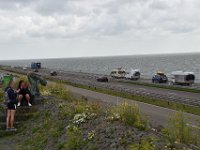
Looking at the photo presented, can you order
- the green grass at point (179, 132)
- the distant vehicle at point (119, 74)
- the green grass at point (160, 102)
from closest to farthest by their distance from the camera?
the green grass at point (179, 132)
the green grass at point (160, 102)
the distant vehicle at point (119, 74)

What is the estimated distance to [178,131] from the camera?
1109 cm

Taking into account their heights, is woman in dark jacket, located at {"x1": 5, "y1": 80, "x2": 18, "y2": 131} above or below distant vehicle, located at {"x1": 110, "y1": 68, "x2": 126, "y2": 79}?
above

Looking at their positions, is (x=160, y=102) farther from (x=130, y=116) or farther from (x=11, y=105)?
(x=130, y=116)

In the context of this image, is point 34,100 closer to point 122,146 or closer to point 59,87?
point 59,87

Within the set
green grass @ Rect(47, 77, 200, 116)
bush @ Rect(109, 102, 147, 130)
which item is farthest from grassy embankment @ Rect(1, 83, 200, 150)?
green grass @ Rect(47, 77, 200, 116)

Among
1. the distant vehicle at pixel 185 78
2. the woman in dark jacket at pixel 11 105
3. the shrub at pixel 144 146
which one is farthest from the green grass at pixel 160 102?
the shrub at pixel 144 146

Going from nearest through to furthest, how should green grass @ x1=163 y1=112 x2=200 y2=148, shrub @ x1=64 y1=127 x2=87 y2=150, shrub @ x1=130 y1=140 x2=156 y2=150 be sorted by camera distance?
shrub @ x1=130 y1=140 x2=156 y2=150
green grass @ x1=163 y1=112 x2=200 y2=148
shrub @ x1=64 y1=127 x2=87 y2=150

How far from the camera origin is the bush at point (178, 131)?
10.8 m

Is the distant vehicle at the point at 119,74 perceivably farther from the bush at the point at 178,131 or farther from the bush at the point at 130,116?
the bush at the point at 178,131

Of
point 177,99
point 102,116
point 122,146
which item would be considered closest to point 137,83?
point 177,99

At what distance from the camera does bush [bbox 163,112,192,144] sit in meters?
10.8

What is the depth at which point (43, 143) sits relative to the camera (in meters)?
14.4

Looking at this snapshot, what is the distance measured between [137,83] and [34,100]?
39446 mm

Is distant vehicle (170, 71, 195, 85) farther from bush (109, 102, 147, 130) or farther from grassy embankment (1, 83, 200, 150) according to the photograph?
bush (109, 102, 147, 130)
